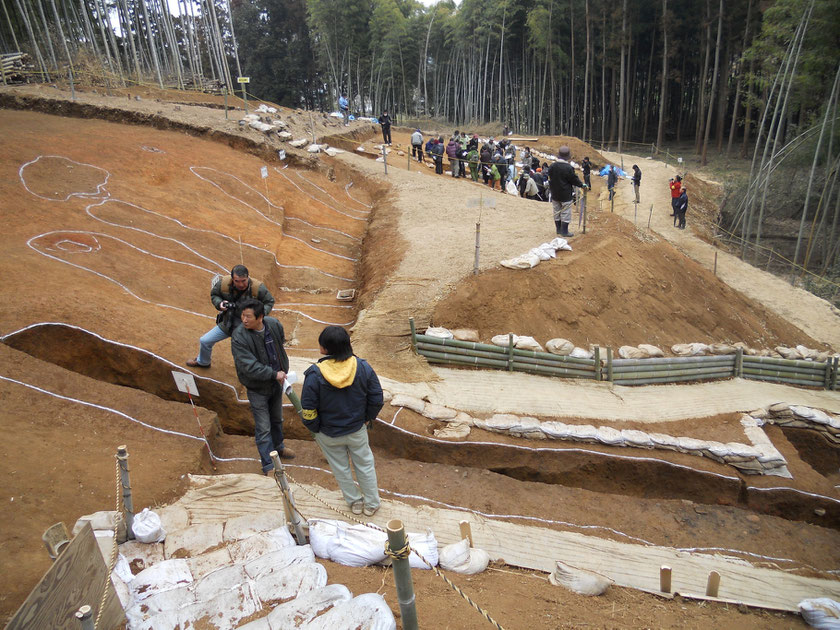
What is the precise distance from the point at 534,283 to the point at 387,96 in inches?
1437

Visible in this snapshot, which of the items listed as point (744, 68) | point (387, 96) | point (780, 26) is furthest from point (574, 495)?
point (387, 96)

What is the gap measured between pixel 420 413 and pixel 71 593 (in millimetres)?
4301

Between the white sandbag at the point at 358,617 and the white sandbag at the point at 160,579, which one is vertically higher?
the white sandbag at the point at 358,617

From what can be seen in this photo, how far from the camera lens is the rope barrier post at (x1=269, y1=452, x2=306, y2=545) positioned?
3654 mm

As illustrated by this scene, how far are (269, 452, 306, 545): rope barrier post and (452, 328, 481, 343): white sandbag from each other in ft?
15.0

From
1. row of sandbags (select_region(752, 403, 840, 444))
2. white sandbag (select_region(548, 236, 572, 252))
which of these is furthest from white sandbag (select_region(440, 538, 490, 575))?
white sandbag (select_region(548, 236, 572, 252))

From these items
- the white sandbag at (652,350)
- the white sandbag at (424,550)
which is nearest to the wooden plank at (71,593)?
the white sandbag at (424,550)

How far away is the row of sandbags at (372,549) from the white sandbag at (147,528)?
3.37 feet

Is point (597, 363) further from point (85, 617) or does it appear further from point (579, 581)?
point (85, 617)

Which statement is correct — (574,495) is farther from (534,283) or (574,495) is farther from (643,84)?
(643,84)

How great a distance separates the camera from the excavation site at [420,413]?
3.62 meters

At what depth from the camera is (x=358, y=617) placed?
2.87m

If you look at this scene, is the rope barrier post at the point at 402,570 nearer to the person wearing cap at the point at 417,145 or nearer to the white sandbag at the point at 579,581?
the white sandbag at the point at 579,581

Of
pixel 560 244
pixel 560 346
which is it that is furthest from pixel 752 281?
pixel 560 346
